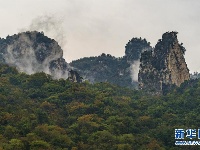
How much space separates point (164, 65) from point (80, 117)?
1843 inches

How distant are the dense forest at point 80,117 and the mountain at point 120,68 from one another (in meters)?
59.3

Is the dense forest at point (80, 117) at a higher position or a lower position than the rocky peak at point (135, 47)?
lower

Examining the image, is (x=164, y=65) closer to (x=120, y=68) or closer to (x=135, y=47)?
(x=135, y=47)

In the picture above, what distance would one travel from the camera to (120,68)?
161125 millimetres

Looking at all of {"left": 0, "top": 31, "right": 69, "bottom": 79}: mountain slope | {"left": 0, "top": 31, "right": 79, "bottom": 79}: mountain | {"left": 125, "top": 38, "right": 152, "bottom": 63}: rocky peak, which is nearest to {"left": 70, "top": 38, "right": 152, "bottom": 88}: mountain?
{"left": 125, "top": 38, "right": 152, "bottom": 63}: rocky peak

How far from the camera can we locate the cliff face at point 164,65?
111m

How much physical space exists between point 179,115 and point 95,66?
288ft

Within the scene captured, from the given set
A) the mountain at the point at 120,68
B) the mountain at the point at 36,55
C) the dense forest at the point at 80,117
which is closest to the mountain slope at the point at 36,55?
the mountain at the point at 36,55

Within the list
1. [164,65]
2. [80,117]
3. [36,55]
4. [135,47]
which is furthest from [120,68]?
[80,117]

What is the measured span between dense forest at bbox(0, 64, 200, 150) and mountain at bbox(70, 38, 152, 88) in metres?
59.3

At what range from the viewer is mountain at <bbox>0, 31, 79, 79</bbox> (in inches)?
4882

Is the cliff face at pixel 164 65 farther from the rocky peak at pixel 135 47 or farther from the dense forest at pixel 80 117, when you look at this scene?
the rocky peak at pixel 135 47

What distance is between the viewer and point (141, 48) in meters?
160

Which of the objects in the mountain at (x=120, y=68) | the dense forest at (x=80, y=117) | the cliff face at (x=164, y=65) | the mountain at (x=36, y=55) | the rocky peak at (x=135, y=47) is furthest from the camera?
the rocky peak at (x=135, y=47)
